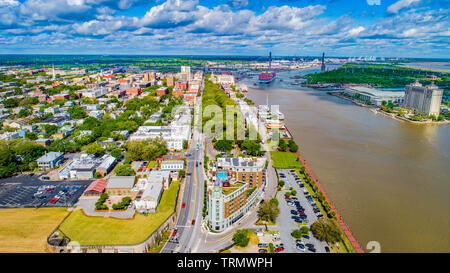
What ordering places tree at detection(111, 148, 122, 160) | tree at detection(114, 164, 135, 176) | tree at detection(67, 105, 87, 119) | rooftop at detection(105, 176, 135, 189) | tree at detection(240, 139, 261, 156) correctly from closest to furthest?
rooftop at detection(105, 176, 135, 189) < tree at detection(114, 164, 135, 176) < tree at detection(111, 148, 122, 160) < tree at detection(240, 139, 261, 156) < tree at detection(67, 105, 87, 119)

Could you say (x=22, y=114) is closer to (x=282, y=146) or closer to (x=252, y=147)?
(x=252, y=147)

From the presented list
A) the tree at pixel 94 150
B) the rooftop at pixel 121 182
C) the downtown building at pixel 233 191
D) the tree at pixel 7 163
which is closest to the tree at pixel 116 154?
the tree at pixel 94 150

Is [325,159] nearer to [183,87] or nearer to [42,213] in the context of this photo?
[42,213]

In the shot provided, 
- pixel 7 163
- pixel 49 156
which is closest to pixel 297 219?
pixel 49 156

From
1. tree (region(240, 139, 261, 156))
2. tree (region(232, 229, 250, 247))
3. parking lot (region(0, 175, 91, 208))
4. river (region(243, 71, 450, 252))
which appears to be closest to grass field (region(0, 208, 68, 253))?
parking lot (region(0, 175, 91, 208))

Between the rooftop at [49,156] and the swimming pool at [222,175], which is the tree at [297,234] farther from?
the rooftop at [49,156]

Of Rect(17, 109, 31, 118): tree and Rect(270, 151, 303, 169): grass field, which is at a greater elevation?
Rect(17, 109, 31, 118): tree

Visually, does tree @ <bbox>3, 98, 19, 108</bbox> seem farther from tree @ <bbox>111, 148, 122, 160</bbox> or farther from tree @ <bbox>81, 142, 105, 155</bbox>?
tree @ <bbox>111, 148, 122, 160</bbox>
